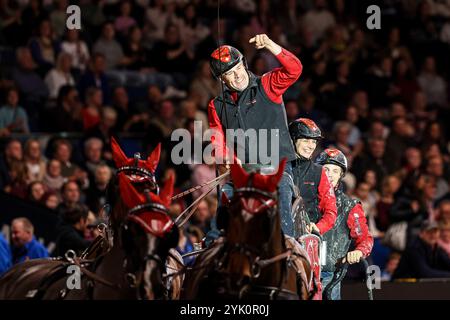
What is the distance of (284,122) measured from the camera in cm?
1036

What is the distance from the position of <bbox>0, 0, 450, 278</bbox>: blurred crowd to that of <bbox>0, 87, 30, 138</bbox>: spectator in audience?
2 centimetres

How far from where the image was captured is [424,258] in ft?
49.3

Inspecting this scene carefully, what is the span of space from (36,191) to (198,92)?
3.84 m

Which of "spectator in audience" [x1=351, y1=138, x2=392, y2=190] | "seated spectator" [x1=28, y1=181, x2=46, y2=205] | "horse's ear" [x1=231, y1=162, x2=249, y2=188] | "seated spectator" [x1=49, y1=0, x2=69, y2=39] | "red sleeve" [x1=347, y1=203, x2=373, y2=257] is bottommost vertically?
"red sleeve" [x1=347, y1=203, x2=373, y2=257]

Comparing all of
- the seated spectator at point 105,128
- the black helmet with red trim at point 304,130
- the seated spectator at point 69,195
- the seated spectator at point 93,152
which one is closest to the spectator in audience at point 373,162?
the seated spectator at point 105,128

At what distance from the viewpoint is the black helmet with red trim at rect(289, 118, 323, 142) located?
1112cm

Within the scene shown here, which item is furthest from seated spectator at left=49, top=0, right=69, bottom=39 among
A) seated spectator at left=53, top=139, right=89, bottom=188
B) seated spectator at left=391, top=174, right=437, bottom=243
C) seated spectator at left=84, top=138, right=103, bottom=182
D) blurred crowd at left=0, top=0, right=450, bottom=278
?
seated spectator at left=391, top=174, right=437, bottom=243

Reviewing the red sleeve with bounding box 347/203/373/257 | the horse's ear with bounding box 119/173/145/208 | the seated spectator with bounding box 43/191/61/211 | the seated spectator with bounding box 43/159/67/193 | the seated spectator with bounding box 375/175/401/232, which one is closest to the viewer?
the horse's ear with bounding box 119/173/145/208

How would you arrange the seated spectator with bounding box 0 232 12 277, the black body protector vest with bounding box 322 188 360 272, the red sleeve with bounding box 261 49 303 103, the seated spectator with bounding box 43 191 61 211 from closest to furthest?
the red sleeve with bounding box 261 49 303 103
the black body protector vest with bounding box 322 188 360 272
the seated spectator with bounding box 0 232 12 277
the seated spectator with bounding box 43 191 61 211

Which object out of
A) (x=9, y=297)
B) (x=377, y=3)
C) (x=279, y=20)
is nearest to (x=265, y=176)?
(x=9, y=297)

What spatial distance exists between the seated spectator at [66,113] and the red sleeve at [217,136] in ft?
22.4

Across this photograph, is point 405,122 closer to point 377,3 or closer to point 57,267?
point 377,3

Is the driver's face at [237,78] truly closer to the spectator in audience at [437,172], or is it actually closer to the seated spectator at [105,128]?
the seated spectator at [105,128]

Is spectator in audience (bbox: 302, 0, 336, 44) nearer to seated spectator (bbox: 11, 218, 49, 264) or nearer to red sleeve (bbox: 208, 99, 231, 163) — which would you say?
seated spectator (bbox: 11, 218, 49, 264)
